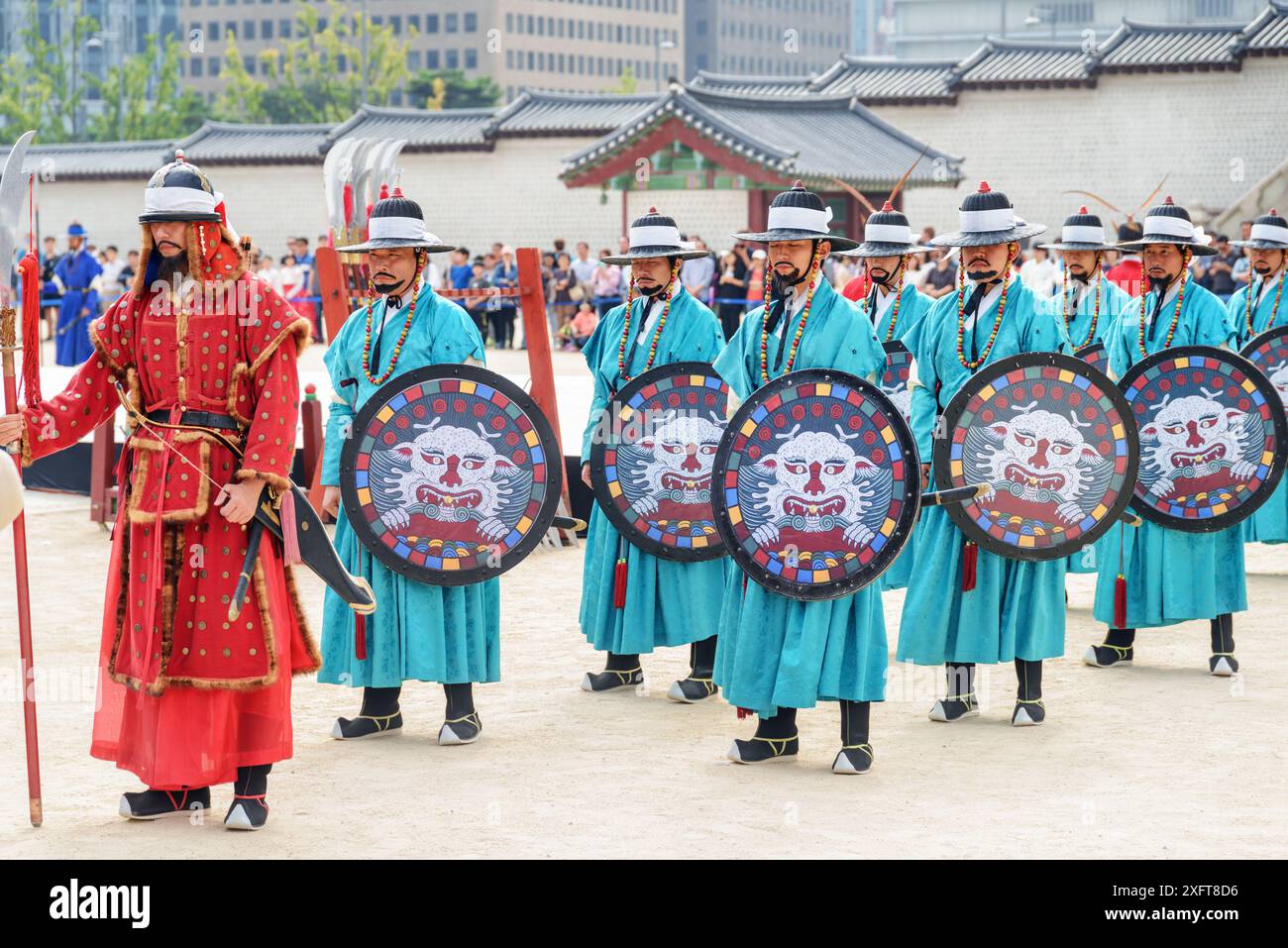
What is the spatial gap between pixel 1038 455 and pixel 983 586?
0.49m

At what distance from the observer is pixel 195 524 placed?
488 centimetres

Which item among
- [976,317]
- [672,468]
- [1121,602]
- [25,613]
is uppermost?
[976,317]

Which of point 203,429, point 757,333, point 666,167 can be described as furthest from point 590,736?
point 666,167

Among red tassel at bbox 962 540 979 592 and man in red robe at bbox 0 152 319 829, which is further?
red tassel at bbox 962 540 979 592

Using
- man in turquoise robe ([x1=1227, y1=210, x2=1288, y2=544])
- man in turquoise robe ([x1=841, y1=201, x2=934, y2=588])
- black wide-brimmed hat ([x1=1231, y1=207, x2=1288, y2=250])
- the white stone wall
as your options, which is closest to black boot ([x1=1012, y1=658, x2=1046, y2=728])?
man in turquoise robe ([x1=841, y1=201, x2=934, y2=588])

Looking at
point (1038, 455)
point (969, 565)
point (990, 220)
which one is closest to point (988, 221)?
point (990, 220)

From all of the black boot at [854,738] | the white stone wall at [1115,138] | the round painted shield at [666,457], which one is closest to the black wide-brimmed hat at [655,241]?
the round painted shield at [666,457]

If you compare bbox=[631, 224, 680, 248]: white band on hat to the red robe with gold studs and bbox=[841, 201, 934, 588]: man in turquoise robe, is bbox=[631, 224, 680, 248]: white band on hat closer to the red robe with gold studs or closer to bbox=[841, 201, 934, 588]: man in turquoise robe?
bbox=[841, 201, 934, 588]: man in turquoise robe

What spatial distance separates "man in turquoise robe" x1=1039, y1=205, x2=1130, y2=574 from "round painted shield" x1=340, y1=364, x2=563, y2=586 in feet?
10.5

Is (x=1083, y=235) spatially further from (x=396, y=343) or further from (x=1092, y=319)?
(x=396, y=343)

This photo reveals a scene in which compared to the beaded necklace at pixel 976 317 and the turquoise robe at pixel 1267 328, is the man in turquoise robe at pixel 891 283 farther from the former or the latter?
the beaded necklace at pixel 976 317

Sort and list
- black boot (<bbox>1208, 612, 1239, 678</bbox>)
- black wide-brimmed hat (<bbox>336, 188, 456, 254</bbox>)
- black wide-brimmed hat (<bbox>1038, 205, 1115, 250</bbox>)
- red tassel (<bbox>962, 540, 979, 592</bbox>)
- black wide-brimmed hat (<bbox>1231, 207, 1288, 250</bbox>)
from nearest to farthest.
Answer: black wide-brimmed hat (<bbox>336, 188, 456, 254</bbox>)
red tassel (<bbox>962, 540, 979, 592</bbox>)
black boot (<bbox>1208, 612, 1239, 678</bbox>)
black wide-brimmed hat (<bbox>1038, 205, 1115, 250</bbox>)
black wide-brimmed hat (<bbox>1231, 207, 1288, 250</bbox>)

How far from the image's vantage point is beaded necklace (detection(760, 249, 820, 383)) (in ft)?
18.4

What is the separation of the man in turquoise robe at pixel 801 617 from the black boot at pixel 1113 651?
188cm
